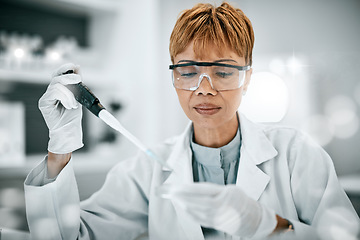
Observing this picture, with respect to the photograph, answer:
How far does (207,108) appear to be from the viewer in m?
0.90

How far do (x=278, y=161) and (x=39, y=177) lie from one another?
0.68 m

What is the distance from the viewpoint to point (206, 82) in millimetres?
876

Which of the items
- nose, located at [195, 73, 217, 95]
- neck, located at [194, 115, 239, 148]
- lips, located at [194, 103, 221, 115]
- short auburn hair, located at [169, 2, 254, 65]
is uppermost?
short auburn hair, located at [169, 2, 254, 65]

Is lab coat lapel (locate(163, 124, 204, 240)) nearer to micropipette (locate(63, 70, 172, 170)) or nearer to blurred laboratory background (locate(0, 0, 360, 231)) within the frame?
micropipette (locate(63, 70, 172, 170))

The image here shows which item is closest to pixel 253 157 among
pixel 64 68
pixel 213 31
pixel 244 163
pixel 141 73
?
pixel 244 163

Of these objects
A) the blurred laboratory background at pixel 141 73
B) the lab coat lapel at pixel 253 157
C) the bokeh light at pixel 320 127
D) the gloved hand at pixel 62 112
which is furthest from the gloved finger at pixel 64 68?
the bokeh light at pixel 320 127

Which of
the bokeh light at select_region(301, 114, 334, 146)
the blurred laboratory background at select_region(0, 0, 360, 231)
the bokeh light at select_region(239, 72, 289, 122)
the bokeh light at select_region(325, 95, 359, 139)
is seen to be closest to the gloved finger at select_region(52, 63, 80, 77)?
the blurred laboratory background at select_region(0, 0, 360, 231)

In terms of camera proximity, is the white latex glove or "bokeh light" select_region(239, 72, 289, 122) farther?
"bokeh light" select_region(239, 72, 289, 122)

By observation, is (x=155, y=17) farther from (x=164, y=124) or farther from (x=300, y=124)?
(x=300, y=124)

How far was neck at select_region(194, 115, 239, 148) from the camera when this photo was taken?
1022mm

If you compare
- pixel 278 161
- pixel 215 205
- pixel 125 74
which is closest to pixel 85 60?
pixel 125 74

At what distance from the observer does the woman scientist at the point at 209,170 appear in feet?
2.81

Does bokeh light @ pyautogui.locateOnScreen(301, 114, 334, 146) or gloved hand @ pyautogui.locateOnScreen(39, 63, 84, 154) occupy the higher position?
gloved hand @ pyautogui.locateOnScreen(39, 63, 84, 154)

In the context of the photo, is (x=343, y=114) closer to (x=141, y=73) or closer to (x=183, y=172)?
(x=141, y=73)
